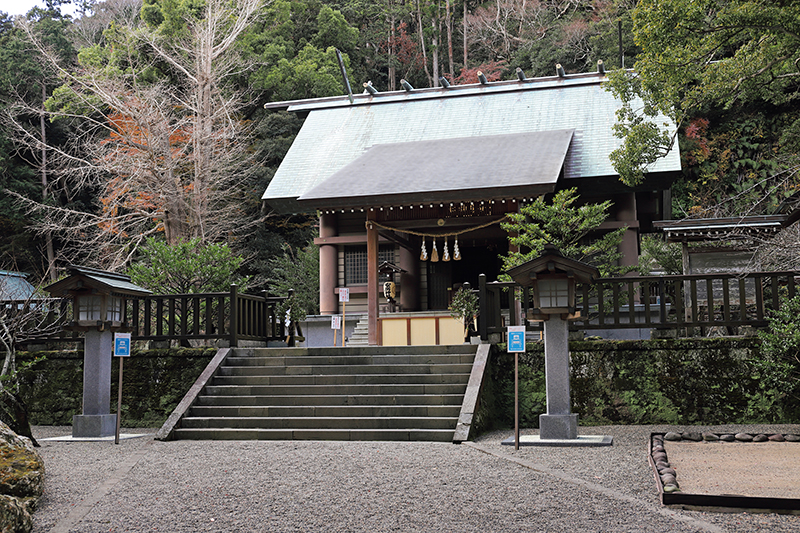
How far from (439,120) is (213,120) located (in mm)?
8408

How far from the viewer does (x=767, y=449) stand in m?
7.35

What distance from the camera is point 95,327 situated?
9.77m

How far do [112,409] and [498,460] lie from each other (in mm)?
7096

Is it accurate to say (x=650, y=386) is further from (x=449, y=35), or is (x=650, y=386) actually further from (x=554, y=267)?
(x=449, y=35)

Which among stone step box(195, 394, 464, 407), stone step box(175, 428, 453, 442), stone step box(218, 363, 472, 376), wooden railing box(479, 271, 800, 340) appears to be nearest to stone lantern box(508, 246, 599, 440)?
wooden railing box(479, 271, 800, 340)

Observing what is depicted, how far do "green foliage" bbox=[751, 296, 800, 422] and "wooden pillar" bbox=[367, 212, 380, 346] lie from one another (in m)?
6.72

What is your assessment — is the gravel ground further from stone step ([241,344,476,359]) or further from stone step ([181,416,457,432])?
stone step ([241,344,476,359])

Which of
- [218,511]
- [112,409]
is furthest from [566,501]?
[112,409]

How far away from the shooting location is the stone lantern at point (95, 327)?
9602 mm

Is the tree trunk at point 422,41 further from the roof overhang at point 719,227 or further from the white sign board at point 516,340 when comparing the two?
the white sign board at point 516,340

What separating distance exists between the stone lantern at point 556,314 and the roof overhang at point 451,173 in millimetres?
4497

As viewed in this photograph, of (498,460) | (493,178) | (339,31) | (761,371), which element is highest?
(339,31)

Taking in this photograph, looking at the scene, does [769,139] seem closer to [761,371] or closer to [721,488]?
[761,371]

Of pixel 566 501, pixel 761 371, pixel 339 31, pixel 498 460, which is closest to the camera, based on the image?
pixel 566 501
